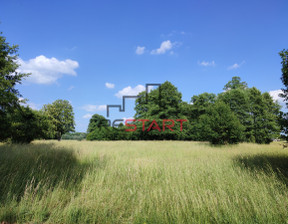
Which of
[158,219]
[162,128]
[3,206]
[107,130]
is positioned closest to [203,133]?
[162,128]

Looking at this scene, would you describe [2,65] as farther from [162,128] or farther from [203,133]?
[162,128]

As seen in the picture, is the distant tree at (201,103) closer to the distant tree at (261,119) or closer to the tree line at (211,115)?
the tree line at (211,115)

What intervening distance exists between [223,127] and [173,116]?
15.6m

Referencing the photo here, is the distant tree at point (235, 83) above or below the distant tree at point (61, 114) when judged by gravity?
above

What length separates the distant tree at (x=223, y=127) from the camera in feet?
57.0

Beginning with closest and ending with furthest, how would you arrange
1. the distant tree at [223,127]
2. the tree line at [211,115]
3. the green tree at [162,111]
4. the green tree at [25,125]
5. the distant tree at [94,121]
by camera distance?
the green tree at [25,125] < the distant tree at [223,127] < the tree line at [211,115] < the green tree at [162,111] < the distant tree at [94,121]

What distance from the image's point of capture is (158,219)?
145 inches

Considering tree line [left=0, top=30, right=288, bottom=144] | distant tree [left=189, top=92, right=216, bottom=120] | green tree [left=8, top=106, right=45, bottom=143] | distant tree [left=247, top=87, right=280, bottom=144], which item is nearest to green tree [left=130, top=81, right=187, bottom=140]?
tree line [left=0, top=30, right=288, bottom=144]

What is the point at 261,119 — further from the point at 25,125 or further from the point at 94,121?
the point at 94,121

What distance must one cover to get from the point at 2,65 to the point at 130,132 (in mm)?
25319

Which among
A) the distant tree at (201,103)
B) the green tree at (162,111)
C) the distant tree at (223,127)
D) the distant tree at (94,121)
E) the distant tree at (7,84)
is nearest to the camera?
the distant tree at (7,84)

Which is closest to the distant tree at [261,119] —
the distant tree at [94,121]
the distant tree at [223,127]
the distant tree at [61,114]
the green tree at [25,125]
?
the distant tree at [223,127]

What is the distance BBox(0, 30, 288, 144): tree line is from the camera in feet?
34.2

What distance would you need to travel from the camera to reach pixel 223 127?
17453 millimetres
